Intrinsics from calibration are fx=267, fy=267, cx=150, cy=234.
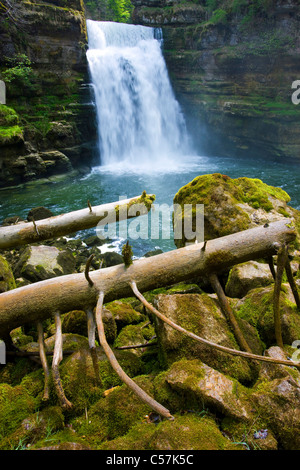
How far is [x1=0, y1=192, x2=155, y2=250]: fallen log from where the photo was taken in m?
4.96

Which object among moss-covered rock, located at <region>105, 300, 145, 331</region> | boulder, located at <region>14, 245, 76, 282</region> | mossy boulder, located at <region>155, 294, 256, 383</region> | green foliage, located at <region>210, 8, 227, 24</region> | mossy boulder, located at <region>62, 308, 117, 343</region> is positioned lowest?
boulder, located at <region>14, 245, 76, 282</region>

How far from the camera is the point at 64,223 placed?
5.23 meters

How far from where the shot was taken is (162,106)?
25953 millimetres

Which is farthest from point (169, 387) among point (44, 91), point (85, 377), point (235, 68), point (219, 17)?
point (219, 17)

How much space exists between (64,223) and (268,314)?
3.89m

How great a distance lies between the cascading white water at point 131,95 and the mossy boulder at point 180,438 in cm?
2267

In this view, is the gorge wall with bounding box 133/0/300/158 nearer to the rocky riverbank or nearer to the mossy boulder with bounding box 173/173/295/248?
the mossy boulder with bounding box 173/173/295/248

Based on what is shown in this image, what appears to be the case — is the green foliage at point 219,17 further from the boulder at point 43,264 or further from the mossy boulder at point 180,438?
the mossy boulder at point 180,438

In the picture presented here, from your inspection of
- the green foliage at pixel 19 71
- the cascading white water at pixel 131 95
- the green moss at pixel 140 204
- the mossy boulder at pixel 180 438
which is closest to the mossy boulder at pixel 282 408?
the mossy boulder at pixel 180 438

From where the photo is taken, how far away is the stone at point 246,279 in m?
3.99

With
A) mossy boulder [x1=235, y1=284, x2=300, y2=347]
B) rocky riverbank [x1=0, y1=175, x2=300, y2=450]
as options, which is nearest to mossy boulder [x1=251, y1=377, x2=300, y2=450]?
rocky riverbank [x1=0, y1=175, x2=300, y2=450]

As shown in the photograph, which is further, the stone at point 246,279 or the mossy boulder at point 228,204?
the mossy boulder at point 228,204

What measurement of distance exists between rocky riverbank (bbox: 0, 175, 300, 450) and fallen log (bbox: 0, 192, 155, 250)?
186cm

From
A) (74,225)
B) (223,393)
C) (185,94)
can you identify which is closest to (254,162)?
(185,94)
